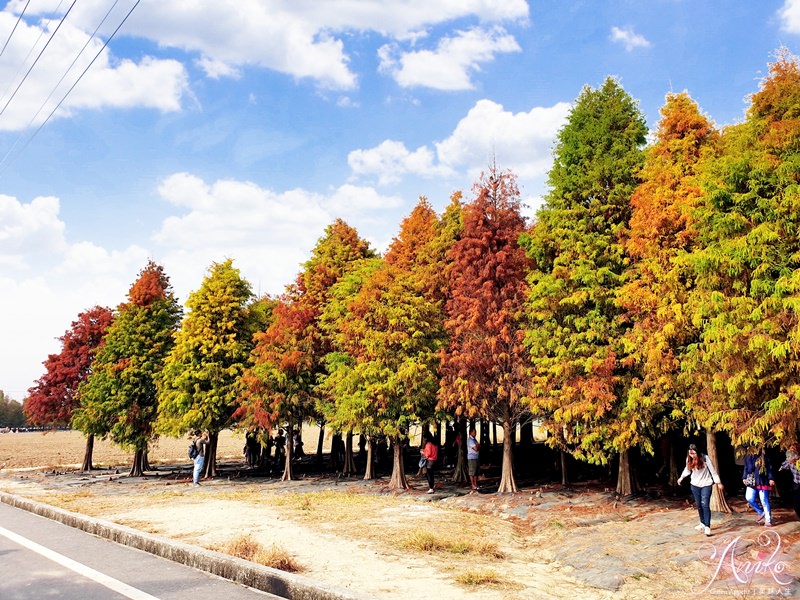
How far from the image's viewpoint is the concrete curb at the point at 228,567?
294 inches

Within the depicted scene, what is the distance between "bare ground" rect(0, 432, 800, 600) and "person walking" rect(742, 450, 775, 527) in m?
0.39

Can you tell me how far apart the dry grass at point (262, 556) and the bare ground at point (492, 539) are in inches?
13.1

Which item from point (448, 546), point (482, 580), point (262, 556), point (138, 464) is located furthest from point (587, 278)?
point (138, 464)

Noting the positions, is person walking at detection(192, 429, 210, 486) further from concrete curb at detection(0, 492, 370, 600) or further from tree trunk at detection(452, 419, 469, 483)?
concrete curb at detection(0, 492, 370, 600)

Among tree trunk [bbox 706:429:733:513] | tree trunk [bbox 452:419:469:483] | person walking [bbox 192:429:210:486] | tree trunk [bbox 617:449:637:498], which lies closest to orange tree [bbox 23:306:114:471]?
person walking [bbox 192:429:210:486]

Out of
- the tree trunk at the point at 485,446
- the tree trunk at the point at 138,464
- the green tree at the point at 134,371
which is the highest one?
the green tree at the point at 134,371

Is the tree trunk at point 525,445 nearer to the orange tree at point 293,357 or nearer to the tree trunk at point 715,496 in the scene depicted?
the orange tree at point 293,357

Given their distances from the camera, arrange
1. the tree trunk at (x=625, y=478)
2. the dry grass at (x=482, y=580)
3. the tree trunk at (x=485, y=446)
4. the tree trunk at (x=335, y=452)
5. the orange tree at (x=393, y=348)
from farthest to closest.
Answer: the tree trunk at (x=485, y=446)
the tree trunk at (x=335, y=452)
the orange tree at (x=393, y=348)
the tree trunk at (x=625, y=478)
the dry grass at (x=482, y=580)

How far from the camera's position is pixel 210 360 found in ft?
103

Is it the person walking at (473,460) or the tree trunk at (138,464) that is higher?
the person walking at (473,460)

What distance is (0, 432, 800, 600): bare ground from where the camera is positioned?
8797 mm

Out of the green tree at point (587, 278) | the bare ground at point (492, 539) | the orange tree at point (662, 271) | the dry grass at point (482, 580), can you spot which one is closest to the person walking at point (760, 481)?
the bare ground at point (492, 539)

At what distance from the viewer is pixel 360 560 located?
32.8 feet

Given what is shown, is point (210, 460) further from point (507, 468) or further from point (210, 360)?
point (507, 468)
